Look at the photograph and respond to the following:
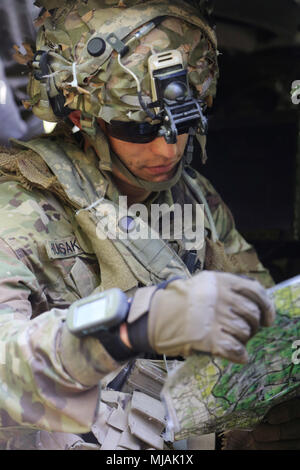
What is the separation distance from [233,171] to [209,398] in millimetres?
2102

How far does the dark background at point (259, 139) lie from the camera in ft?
11.8

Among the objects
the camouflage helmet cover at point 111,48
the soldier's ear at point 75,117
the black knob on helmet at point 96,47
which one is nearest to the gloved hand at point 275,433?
the camouflage helmet cover at point 111,48

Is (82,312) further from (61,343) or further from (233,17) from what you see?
(233,17)

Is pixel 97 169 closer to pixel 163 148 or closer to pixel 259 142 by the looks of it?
pixel 163 148

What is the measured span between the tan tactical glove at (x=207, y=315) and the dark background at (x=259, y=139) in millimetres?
2144

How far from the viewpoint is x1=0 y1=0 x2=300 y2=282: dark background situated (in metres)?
3.60

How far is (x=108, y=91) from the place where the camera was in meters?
2.14

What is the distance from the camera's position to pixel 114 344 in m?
1.47

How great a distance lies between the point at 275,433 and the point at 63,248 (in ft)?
3.22

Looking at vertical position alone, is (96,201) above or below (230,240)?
above

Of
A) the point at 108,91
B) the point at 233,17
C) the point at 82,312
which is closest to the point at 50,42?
the point at 108,91

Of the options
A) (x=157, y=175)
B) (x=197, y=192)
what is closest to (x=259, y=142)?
(x=197, y=192)

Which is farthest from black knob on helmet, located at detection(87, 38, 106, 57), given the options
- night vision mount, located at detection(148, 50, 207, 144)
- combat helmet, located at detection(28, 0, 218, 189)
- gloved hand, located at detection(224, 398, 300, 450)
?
gloved hand, located at detection(224, 398, 300, 450)

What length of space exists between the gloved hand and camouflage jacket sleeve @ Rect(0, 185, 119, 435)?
92cm
